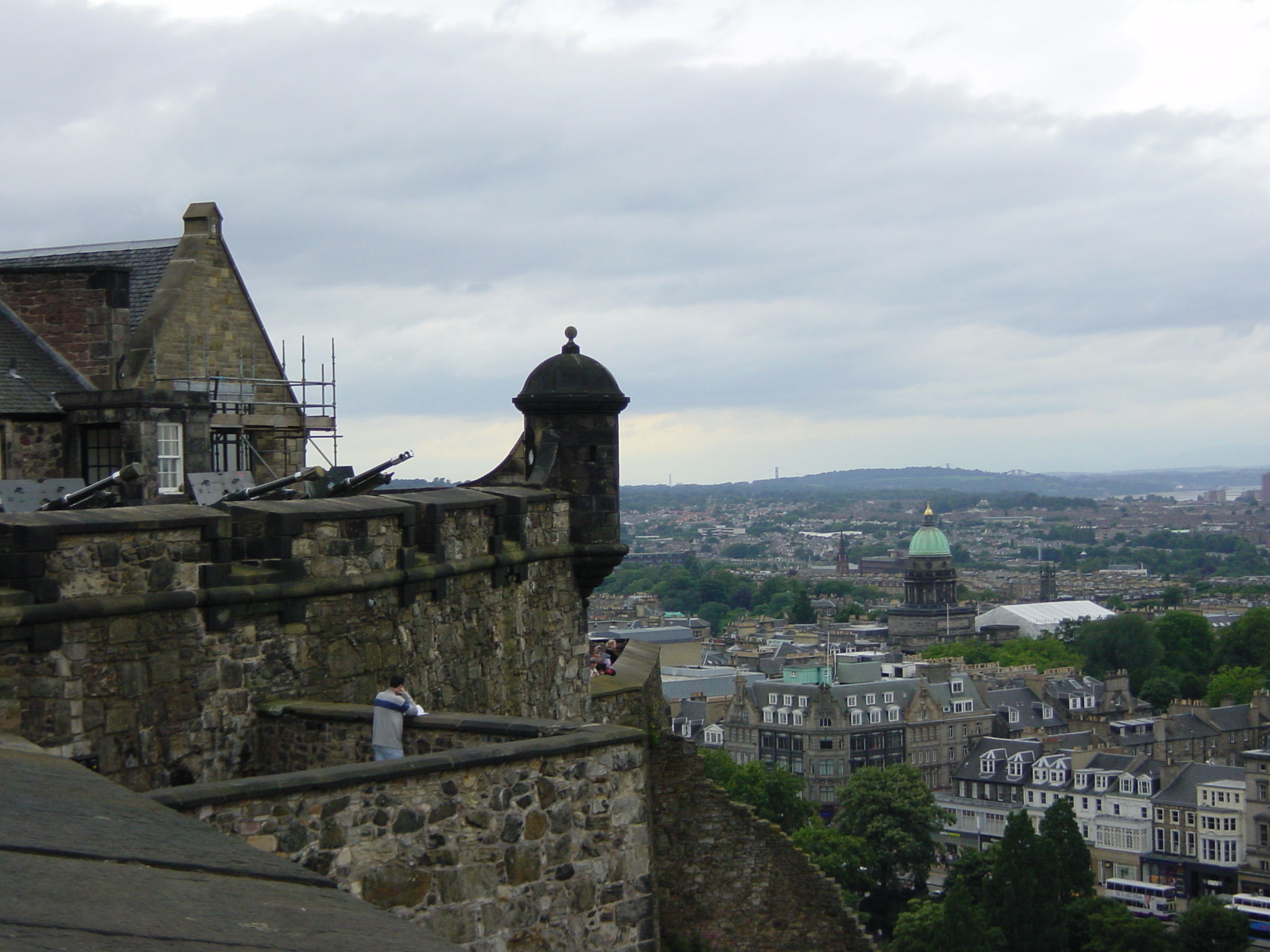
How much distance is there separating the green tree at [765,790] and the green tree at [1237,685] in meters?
55.8

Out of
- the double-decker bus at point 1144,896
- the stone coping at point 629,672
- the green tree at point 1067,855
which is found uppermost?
the stone coping at point 629,672

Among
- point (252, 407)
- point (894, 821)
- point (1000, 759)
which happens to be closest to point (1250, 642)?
point (1000, 759)

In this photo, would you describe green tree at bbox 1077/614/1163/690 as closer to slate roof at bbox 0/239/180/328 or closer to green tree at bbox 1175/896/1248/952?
green tree at bbox 1175/896/1248/952

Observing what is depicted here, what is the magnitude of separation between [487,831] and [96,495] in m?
8.01

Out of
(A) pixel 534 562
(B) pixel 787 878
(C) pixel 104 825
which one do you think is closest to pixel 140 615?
(C) pixel 104 825

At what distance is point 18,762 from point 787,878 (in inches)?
398

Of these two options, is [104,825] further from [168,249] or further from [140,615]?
[168,249]

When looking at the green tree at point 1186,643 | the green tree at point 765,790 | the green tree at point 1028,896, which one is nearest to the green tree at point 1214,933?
the green tree at point 1028,896

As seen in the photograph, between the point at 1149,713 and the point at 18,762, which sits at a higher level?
the point at 18,762

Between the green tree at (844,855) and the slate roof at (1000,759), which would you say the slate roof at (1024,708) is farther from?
the green tree at (844,855)

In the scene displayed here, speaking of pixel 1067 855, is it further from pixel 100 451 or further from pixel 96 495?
pixel 96 495

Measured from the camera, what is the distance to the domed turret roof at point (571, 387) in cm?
1506

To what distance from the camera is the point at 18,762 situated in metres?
7.23

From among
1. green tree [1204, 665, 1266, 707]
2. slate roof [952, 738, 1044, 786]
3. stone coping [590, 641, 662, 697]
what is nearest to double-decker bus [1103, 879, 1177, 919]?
slate roof [952, 738, 1044, 786]
